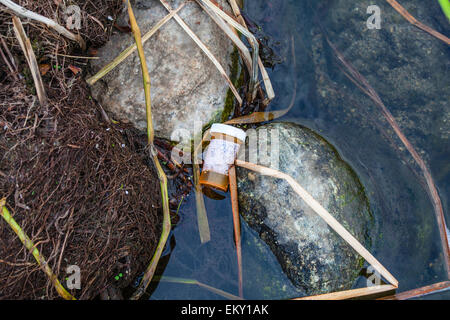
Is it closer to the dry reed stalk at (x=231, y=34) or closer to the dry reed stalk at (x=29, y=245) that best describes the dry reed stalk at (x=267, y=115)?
the dry reed stalk at (x=231, y=34)

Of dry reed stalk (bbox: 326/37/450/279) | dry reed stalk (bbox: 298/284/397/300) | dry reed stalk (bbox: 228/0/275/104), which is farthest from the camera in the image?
dry reed stalk (bbox: 228/0/275/104)

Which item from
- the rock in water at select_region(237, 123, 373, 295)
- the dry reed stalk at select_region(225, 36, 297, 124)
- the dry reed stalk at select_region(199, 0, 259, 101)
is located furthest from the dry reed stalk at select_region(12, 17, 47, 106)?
the rock in water at select_region(237, 123, 373, 295)

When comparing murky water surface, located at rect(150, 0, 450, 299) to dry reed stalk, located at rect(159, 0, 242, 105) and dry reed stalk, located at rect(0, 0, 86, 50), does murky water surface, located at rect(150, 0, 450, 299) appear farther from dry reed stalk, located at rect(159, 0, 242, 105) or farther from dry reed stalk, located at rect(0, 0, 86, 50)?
dry reed stalk, located at rect(0, 0, 86, 50)

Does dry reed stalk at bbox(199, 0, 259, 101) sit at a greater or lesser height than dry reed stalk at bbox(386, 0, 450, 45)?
lesser

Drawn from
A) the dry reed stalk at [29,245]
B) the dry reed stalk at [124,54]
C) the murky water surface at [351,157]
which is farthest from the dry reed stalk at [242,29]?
the dry reed stalk at [29,245]

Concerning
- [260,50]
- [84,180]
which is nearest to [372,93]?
[260,50]

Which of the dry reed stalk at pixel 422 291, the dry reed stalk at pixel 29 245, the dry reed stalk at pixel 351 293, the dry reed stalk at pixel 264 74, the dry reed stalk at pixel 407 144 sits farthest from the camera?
the dry reed stalk at pixel 264 74

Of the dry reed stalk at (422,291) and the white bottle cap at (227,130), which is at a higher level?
the white bottle cap at (227,130)

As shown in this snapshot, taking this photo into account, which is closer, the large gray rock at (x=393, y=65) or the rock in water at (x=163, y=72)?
the rock in water at (x=163, y=72)
